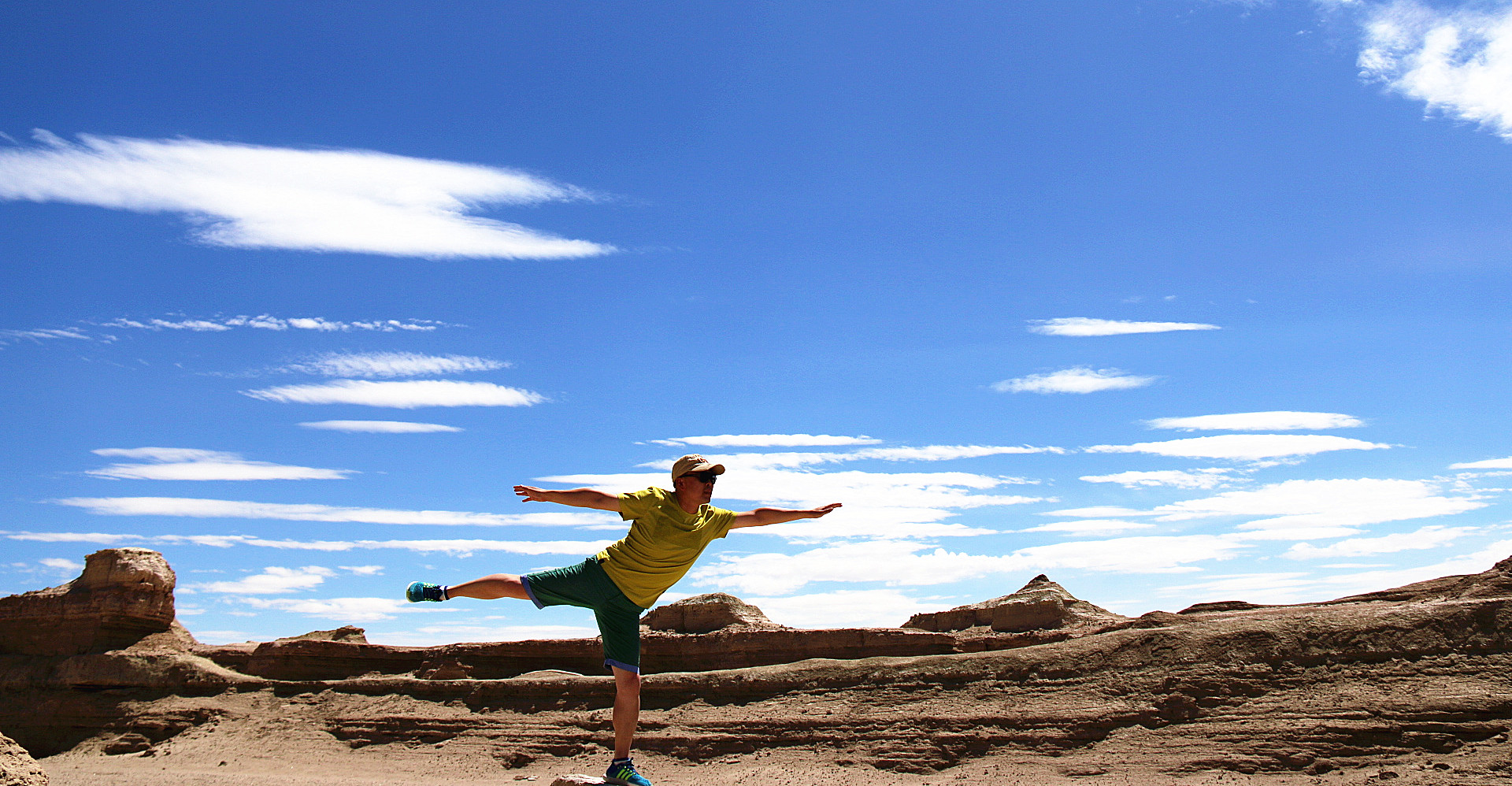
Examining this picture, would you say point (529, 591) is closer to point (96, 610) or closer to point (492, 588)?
point (492, 588)

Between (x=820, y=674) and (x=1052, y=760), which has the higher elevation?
(x=820, y=674)

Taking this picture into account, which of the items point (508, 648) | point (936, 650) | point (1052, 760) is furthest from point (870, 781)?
point (508, 648)

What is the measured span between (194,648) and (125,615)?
187 centimetres

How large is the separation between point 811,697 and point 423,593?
11092mm

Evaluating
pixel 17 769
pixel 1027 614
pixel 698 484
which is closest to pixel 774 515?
pixel 698 484

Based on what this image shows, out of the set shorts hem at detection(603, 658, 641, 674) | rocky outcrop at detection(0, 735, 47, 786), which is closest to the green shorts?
shorts hem at detection(603, 658, 641, 674)

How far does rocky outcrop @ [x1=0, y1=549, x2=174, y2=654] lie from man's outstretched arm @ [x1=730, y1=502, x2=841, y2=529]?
24498 millimetres

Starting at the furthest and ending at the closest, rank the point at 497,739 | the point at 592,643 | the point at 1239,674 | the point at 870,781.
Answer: the point at 592,643
the point at 497,739
the point at 870,781
the point at 1239,674

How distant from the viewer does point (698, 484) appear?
6.79 meters

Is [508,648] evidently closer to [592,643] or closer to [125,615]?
[592,643]

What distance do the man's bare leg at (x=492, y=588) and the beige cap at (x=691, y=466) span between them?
132cm

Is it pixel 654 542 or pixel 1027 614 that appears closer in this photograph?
pixel 654 542

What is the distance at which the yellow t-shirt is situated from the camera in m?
6.68

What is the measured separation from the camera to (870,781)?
45.3 ft
